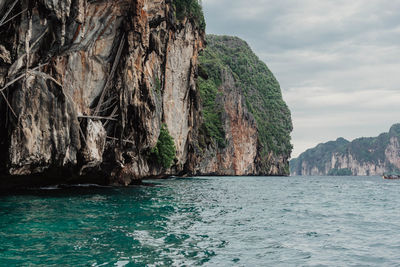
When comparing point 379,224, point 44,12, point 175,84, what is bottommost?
point 379,224

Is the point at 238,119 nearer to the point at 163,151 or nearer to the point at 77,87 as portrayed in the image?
the point at 163,151

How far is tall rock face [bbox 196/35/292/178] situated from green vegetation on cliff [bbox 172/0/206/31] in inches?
875

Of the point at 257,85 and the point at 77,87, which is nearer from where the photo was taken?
the point at 77,87

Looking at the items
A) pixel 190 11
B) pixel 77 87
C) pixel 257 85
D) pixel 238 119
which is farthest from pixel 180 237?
pixel 257 85

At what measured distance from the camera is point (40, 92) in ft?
57.4

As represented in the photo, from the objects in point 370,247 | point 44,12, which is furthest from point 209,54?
point 370,247

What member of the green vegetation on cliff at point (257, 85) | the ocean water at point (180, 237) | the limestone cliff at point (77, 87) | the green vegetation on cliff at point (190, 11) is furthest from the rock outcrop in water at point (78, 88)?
the green vegetation on cliff at point (257, 85)

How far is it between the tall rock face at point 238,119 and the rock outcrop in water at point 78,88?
45125mm

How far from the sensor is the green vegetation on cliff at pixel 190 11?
162 ft

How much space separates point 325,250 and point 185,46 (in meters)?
46.5

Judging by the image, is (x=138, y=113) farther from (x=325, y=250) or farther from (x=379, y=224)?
(x=325, y=250)

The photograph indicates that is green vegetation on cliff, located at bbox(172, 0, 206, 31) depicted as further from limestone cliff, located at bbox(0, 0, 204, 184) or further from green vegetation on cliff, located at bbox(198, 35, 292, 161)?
green vegetation on cliff, located at bbox(198, 35, 292, 161)

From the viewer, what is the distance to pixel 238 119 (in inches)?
4210

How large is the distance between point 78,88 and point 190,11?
35482 millimetres
